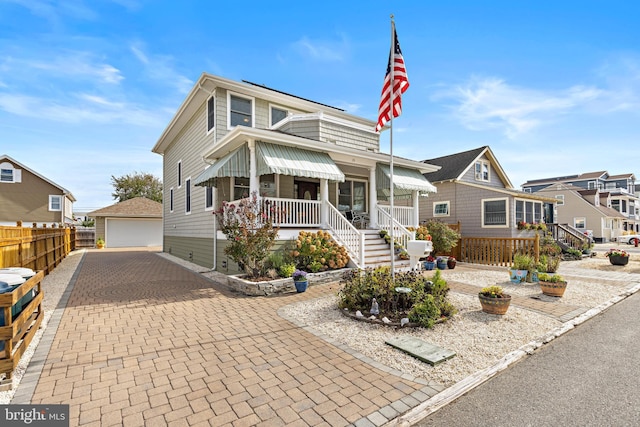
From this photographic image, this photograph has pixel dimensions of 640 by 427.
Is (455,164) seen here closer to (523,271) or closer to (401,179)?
(401,179)

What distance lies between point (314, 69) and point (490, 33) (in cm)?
575

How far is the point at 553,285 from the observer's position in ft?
22.9

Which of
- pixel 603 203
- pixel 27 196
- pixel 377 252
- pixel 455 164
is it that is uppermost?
pixel 455 164

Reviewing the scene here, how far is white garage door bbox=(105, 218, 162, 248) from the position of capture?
24969mm

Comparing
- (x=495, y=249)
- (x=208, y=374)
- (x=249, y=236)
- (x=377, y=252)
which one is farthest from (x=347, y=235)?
(x=495, y=249)

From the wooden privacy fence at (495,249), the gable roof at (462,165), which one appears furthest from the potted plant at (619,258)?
the gable roof at (462,165)

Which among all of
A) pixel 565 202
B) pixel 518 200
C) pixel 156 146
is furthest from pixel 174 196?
pixel 565 202

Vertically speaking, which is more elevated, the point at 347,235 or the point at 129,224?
the point at 129,224

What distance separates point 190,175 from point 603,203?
1752 inches

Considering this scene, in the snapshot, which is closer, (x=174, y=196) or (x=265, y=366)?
(x=265, y=366)

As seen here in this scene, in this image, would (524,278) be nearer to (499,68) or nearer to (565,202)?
(499,68)

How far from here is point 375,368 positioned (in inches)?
140

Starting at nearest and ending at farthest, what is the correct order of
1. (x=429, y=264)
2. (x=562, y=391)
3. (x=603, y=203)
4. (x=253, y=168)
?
(x=562, y=391)
(x=253, y=168)
(x=429, y=264)
(x=603, y=203)

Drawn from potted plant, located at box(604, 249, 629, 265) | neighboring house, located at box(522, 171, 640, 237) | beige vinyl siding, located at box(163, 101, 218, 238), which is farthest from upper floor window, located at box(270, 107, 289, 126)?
neighboring house, located at box(522, 171, 640, 237)
